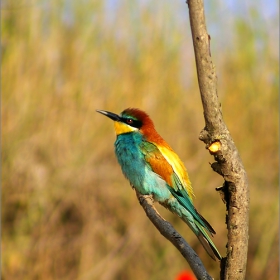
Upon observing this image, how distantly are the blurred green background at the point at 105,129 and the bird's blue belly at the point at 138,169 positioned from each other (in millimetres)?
1260

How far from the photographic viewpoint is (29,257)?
156 inches

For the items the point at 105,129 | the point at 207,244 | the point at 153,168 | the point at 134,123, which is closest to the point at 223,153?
the point at 207,244

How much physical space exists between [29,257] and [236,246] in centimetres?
278

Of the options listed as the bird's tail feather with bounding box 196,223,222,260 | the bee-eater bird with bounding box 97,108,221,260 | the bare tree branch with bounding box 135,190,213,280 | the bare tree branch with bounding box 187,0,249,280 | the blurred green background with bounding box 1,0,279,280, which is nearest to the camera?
the bare tree branch with bounding box 187,0,249,280

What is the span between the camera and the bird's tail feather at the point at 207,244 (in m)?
2.06

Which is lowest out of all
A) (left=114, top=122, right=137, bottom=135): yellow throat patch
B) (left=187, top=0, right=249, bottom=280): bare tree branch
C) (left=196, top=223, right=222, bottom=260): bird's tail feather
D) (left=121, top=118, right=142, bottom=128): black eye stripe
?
(left=196, top=223, right=222, bottom=260): bird's tail feather

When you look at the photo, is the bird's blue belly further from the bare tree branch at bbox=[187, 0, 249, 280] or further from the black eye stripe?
the bare tree branch at bbox=[187, 0, 249, 280]

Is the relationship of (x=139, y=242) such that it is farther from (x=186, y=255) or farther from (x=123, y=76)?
(x=186, y=255)

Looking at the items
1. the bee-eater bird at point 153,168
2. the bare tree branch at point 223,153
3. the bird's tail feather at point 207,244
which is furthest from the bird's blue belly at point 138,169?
the bare tree branch at point 223,153

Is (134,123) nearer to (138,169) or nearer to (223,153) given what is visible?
(138,169)

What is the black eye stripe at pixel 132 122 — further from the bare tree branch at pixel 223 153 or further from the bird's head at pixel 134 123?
the bare tree branch at pixel 223 153

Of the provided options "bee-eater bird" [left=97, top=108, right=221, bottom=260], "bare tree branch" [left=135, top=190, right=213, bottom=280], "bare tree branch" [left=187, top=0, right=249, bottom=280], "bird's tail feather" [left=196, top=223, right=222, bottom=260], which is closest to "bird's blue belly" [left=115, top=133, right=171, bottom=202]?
"bee-eater bird" [left=97, top=108, right=221, bottom=260]

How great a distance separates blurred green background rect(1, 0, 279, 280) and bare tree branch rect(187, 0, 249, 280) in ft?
8.88

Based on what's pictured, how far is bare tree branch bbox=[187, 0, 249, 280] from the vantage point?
1.27 meters
